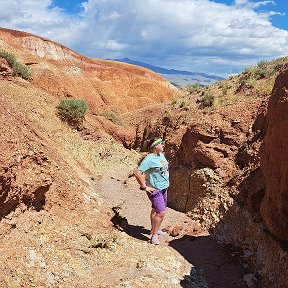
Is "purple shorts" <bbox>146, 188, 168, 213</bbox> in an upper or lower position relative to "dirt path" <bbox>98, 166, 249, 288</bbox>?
upper

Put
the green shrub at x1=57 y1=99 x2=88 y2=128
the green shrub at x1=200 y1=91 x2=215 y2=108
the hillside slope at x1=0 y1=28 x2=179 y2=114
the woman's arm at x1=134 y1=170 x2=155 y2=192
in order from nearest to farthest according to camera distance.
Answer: the woman's arm at x1=134 y1=170 x2=155 y2=192
the green shrub at x1=200 y1=91 x2=215 y2=108
the green shrub at x1=57 y1=99 x2=88 y2=128
the hillside slope at x1=0 y1=28 x2=179 y2=114

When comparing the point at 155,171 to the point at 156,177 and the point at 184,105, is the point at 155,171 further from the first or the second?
the point at 184,105

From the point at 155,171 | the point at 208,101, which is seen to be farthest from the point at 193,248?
the point at 208,101

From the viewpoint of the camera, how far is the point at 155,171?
21.6 ft

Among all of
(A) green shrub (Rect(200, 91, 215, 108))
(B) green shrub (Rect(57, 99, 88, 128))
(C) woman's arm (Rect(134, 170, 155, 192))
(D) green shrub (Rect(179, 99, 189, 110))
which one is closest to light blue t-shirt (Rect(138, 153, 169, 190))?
(C) woman's arm (Rect(134, 170, 155, 192))

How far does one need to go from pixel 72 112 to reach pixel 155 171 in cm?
848

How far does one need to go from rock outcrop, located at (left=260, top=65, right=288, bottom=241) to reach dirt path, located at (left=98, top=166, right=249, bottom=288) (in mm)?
1020

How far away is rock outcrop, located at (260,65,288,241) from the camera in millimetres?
4957

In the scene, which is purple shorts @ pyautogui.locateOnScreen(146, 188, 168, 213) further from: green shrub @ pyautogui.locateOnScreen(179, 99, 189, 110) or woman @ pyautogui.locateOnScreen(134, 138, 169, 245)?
green shrub @ pyautogui.locateOnScreen(179, 99, 189, 110)

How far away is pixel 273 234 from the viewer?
240 inches

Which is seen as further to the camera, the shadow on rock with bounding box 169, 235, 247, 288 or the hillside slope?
the hillside slope

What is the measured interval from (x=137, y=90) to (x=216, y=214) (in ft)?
83.4

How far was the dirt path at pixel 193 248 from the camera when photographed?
604cm

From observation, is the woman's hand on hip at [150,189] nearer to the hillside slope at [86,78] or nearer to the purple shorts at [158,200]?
the purple shorts at [158,200]
